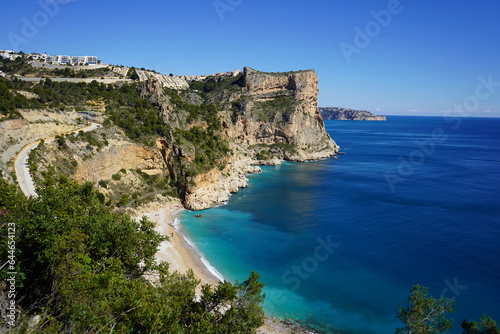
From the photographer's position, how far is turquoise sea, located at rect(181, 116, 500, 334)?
25547 millimetres

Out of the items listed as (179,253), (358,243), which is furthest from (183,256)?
(358,243)

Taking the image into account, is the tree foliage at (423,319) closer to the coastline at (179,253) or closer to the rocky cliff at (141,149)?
the coastline at (179,253)

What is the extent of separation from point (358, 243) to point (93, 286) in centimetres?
3000

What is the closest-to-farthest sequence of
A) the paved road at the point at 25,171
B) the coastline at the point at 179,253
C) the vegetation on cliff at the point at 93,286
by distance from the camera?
the vegetation on cliff at the point at 93,286 → the paved road at the point at 25,171 → the coastline at the point at 179,253

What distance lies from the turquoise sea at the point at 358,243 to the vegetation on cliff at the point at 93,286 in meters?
10.5

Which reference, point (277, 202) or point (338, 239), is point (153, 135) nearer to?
point (277, 202)

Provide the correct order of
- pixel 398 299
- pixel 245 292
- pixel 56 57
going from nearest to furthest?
pixel 245 292
pixel 398 299
pixel 56 57

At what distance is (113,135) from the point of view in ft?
142

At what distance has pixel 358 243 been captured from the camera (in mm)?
36219

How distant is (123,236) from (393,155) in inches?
3894

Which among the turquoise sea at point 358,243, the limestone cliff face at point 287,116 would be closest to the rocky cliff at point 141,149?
the turquoise sea at point 358,243

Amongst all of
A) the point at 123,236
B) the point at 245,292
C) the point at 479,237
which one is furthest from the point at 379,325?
the point at 479,237

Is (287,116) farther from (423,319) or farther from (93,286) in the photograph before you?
(93,286)

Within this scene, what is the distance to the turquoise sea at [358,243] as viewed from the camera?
25547 millimetres
